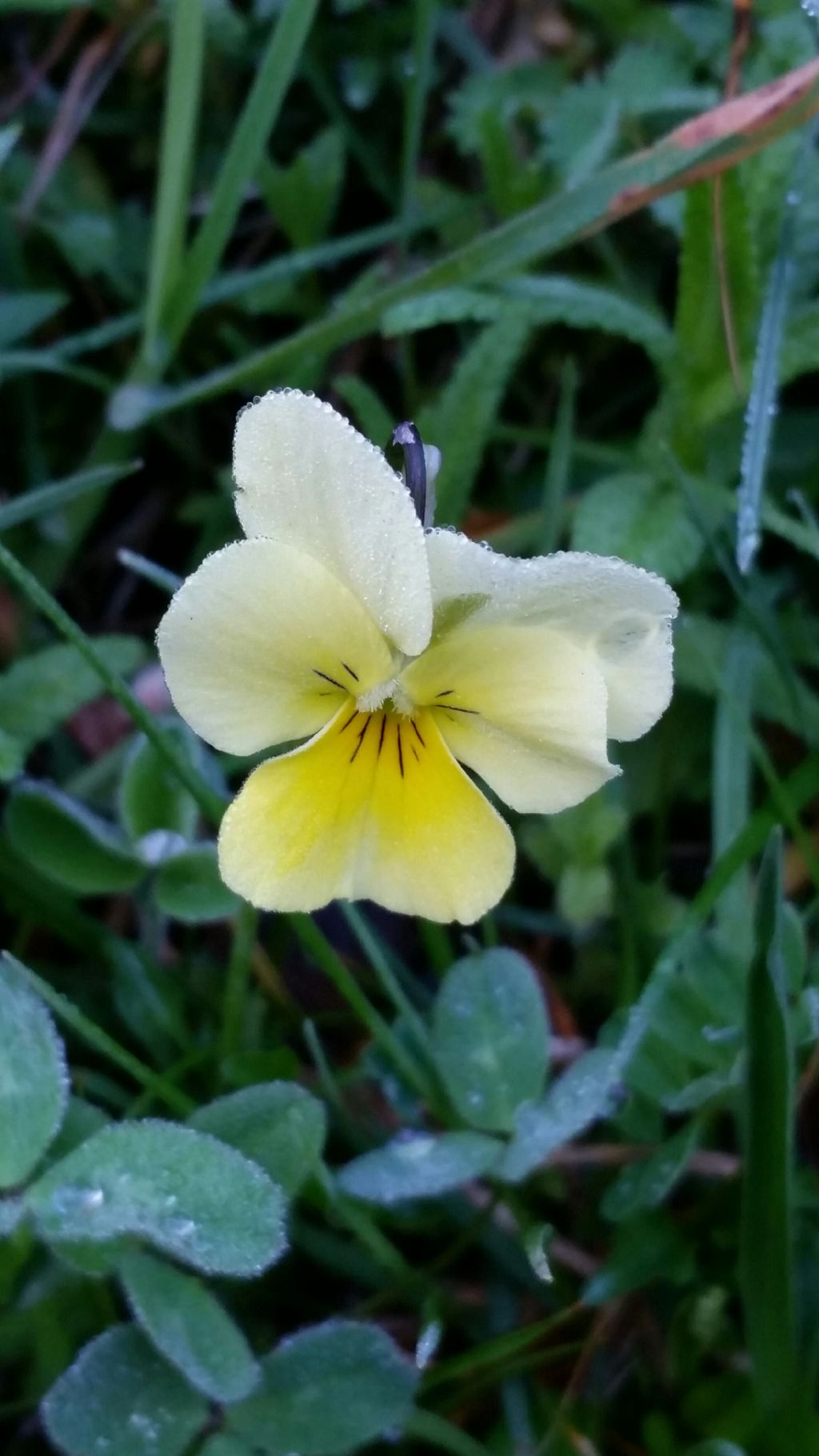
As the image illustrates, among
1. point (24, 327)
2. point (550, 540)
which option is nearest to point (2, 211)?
point (24, 327)

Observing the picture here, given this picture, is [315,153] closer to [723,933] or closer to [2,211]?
[2,211]

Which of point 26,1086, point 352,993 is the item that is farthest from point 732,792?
point 26,1086

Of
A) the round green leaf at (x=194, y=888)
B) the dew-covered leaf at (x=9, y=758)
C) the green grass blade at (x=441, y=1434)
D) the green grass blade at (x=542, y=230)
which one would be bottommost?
the green grass blade at (x=441, y=1434)

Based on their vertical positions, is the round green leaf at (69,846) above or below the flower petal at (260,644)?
below

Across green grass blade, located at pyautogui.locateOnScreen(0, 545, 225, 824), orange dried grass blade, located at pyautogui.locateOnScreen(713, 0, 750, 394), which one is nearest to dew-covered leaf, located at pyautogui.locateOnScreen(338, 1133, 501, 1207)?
green grass blade, located at pyautogui.locateOnScreen(0, 545, 225, 824)

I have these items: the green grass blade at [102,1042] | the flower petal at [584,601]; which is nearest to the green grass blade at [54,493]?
the green grass blade at [102,1042]

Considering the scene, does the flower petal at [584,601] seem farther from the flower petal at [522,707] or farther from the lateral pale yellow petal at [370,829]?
the lateral pale yellow petal at [370,829]

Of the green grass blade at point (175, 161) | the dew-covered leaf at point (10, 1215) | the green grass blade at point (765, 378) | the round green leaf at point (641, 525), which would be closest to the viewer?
the dew-covered leaf at point (10, 1215)
